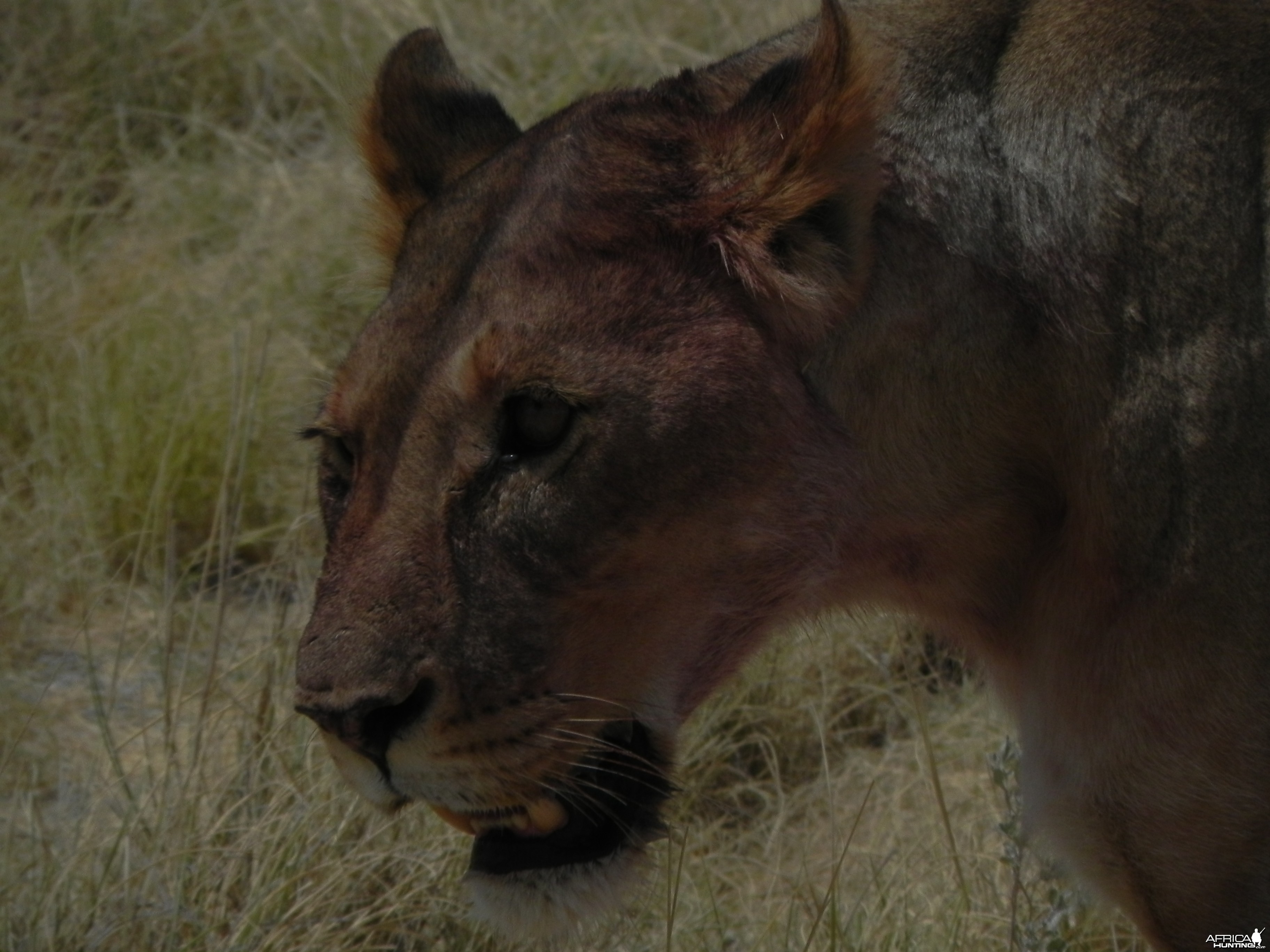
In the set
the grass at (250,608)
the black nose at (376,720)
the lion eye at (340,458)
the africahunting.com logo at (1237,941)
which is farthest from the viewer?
the grass at (250,608)

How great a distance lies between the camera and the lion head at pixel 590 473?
2.43 meters

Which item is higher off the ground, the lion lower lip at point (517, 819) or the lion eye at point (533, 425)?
the lion eye at point (533, 425)

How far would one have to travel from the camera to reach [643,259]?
2551 mm

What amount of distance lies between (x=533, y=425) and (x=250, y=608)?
10.3 ft

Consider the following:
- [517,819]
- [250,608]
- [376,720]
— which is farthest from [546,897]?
[250,608]

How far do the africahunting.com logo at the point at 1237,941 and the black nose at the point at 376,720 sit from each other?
49.1 inches

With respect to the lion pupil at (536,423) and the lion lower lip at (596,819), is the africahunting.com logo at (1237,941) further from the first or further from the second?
the lion pupil at (536,423)

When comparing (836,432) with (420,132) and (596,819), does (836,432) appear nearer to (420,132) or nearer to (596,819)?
(596,819)

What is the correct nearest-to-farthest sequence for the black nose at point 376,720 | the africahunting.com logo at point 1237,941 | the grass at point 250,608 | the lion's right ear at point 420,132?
the black nose at point 376,720 → the africahunting.com logo at point 1237,941 → the lion's right ear at point 420,132 → the grass at point 250,608

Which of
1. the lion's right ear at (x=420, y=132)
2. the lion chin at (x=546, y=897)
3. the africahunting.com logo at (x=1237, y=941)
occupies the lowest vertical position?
the africahunting.com logo at (x=1237, y=941)

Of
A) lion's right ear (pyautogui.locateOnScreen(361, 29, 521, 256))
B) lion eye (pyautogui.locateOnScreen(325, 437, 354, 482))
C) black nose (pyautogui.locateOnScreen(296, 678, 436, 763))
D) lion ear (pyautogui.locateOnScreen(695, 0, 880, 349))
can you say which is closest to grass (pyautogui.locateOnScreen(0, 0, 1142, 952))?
lion's right ear (pyautogui.locateOnScreen(361, 29, 521, 256))

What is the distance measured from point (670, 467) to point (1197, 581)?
790mm

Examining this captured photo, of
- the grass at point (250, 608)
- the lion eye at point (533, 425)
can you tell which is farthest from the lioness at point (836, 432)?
the grass at point (250, 608)

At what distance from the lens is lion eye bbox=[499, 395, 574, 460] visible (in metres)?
2.44
